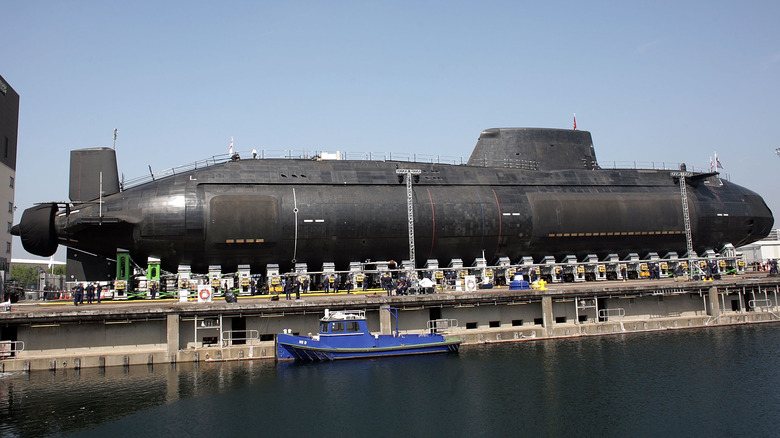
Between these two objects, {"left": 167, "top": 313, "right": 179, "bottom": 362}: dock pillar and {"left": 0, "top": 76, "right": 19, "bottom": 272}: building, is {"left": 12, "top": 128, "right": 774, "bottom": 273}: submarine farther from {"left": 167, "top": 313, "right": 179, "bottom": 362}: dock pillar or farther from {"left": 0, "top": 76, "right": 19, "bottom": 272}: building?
{"left": 0, "top": 76, "right": 19, "bottom": 272}: building

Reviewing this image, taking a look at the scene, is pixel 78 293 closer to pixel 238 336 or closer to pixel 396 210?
pixel 238 336

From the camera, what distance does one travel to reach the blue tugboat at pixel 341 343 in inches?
1135

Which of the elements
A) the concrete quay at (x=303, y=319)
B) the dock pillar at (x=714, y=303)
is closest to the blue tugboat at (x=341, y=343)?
the concrete quay at (x=303, y=319)

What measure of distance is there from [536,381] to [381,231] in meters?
17.8

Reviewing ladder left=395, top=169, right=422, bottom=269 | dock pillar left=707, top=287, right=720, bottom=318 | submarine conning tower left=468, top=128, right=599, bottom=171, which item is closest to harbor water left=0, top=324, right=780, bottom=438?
dock pillar left=707, top=287, right=720, bottom=318

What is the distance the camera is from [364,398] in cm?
2284

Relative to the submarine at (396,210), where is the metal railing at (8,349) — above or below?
below

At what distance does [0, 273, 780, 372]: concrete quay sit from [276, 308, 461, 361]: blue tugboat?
168 cm

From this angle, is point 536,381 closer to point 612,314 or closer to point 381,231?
point 612,314

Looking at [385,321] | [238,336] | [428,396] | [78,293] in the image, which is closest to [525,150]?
[385,321]

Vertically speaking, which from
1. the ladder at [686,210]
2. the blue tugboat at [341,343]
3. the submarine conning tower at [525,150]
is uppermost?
the submarine conning tower at [525,150]

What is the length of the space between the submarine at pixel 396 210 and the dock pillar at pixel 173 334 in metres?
8.75

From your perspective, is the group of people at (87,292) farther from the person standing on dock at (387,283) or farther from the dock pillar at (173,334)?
the person standing on dock at (387,283)

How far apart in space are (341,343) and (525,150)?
2633cm
